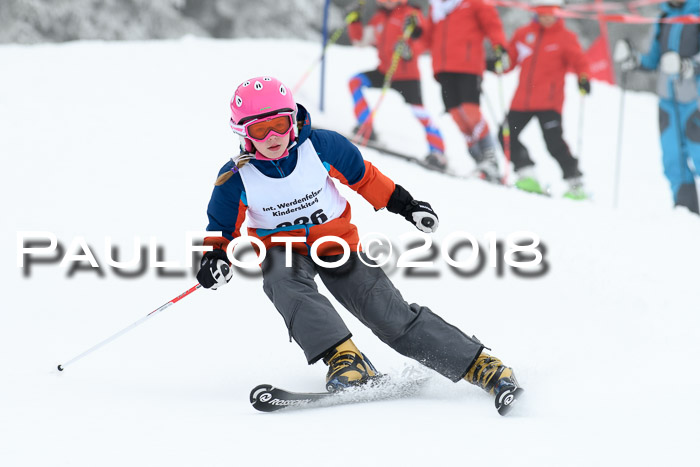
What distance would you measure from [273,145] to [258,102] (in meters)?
0.18

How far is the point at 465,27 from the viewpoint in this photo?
761 centimetres

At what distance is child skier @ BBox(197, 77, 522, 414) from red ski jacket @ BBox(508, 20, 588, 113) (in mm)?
4265

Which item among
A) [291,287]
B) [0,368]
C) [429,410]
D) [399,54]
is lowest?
[0,368]

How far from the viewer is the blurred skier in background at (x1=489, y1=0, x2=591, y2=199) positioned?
7.61 m

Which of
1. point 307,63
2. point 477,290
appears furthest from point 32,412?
point 307,63

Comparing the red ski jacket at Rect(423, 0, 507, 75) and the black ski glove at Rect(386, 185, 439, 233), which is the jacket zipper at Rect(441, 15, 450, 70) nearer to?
the red ski jacket at Rect(423, 0, 507, 75)

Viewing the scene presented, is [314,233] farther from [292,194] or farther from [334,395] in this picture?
[334,395]

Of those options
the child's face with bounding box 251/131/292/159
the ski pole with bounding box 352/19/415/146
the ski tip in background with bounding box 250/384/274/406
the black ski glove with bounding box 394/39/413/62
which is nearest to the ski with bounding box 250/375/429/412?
the ski tip in background with bounding box 250/384/274/406

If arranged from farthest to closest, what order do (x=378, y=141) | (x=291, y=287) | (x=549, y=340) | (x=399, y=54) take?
(x=378, y=141)
(x=399, y=54)
(x=549, y=340)
(x=291, y=287)

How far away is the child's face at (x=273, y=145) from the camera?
3.44 metres

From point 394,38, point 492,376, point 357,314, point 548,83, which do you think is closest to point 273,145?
point 357,314

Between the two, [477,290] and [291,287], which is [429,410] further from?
[477,290]

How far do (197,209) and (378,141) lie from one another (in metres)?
2.96

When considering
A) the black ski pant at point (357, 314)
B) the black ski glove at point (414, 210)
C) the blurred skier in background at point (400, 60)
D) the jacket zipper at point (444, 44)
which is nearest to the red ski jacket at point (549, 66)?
the jacket zipper at point (444, 44)
